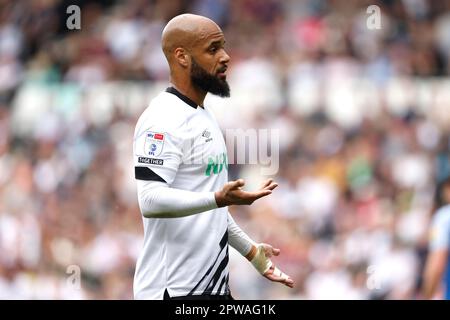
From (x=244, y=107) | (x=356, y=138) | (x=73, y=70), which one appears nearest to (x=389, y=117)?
(x=356, y=138)

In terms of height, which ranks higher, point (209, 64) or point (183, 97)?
point (209, 64)

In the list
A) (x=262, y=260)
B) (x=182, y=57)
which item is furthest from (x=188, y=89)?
(x=262, y=260)

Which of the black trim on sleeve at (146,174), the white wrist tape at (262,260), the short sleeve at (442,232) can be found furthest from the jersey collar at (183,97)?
the short sleeve at (442,232)

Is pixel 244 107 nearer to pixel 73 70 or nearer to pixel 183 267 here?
pixel 73 70

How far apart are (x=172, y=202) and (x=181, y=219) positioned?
0.23m

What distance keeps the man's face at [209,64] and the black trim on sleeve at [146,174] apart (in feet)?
1.79

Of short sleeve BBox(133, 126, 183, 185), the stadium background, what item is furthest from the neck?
the stadium background

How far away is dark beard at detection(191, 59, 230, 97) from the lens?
6.17 meters

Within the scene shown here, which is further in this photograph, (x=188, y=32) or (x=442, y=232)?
(x=442, y=232)

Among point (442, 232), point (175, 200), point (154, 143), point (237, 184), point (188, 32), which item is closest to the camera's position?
point (237, 184)

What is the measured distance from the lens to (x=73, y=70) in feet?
47.8

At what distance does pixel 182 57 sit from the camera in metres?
6.19

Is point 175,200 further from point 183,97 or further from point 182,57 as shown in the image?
point 182,57
